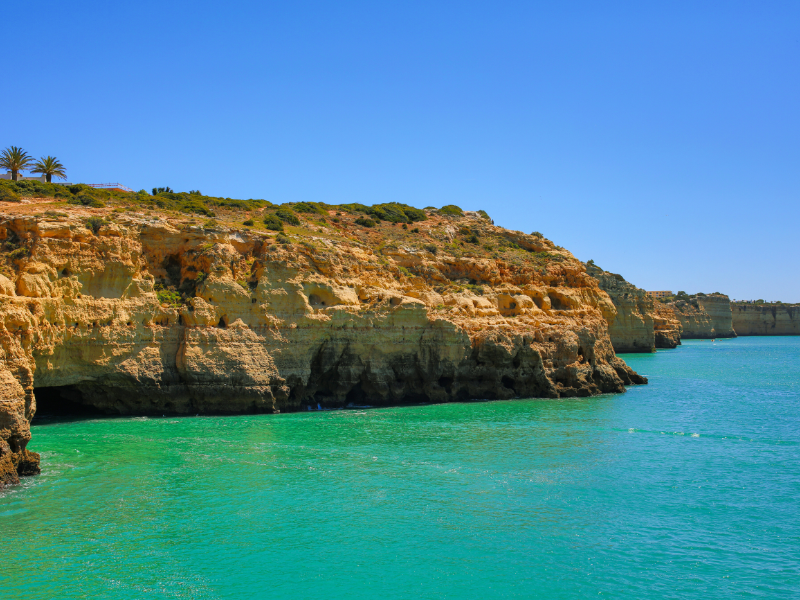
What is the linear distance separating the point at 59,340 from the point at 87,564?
15258 millimetres

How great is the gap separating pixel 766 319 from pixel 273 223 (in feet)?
498

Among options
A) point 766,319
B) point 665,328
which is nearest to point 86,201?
point 665,328

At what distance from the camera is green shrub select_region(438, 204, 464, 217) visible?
55.2m

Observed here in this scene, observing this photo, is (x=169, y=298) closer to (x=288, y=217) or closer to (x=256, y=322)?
(x=256, y=322)

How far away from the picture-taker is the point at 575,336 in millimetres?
38656

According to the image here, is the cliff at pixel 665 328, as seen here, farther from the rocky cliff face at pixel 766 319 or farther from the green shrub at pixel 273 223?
the green shrub at pixel 273 223

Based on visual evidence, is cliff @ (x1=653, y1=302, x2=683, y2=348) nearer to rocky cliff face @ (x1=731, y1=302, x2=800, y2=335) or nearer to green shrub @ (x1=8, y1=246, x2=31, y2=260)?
rocky cliff face @ (x1=731, y1=302, x2=800, y2=335)

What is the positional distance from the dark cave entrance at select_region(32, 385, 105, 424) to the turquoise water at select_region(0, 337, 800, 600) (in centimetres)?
211

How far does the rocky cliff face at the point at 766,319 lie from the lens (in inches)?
5999

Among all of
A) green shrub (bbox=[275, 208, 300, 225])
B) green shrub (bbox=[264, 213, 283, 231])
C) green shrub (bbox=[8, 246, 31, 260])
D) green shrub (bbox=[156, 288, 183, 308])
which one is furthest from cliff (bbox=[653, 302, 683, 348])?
green shrub (bbox=[8, 246, 31, 260])

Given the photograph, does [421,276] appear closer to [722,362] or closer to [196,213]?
[196,213]

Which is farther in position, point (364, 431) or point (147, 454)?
point (364, 431)

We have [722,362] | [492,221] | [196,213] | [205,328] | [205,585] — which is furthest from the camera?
[722,362]

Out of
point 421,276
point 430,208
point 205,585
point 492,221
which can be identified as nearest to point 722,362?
point 492,221
